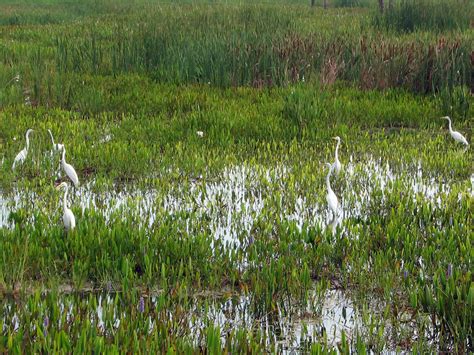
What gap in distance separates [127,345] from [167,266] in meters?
1.28

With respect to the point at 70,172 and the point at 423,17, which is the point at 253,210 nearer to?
the point at 70,172

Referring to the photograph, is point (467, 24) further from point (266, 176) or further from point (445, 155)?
point (266, 176)

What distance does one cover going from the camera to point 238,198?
718 centimetres

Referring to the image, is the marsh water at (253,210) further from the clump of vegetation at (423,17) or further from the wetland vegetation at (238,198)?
the clump of vegetation at (423,17)

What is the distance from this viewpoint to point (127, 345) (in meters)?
3.65

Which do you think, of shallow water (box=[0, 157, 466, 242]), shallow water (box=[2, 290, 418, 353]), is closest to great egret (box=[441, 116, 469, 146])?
shallow water (box=[0, 157, 466, 242])

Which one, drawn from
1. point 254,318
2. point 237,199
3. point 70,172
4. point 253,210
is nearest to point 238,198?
point 237,199

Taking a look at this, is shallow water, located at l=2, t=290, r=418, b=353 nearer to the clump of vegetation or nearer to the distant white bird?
the distant white bird

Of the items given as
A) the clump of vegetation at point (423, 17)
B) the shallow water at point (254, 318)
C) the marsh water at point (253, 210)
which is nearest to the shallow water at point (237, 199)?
the marsh water at point (253, 210)

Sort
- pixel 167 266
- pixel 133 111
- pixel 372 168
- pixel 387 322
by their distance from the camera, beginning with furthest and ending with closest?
pixel 133 111 < pixel 372 168 < pixel 167 266 < pixel 387 322

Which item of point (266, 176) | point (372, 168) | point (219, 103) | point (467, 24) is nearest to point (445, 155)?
point (372, 168)

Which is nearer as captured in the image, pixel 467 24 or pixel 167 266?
pixel 167 266

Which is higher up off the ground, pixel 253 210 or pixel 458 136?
pixel 458 136

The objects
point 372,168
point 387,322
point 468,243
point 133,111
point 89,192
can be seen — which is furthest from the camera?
point 133,111
